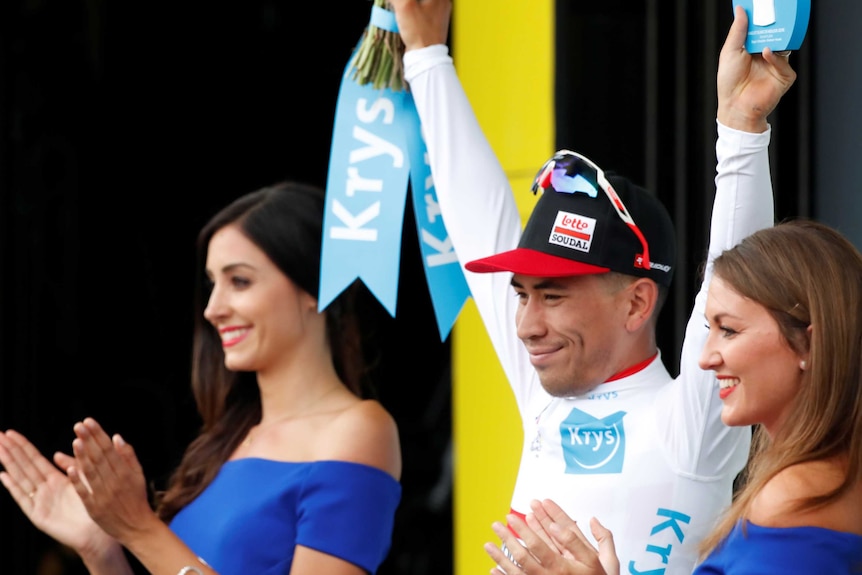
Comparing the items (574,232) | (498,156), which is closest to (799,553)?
(574,232)

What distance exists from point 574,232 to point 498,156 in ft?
4.80

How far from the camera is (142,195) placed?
4.85 metres

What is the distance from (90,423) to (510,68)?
167cm

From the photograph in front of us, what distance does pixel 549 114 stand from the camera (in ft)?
11.7

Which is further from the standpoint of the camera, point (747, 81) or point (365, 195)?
point (365, 195)

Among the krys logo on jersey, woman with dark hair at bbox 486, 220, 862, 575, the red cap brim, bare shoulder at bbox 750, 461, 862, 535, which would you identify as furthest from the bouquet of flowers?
bare shoulder at bbox 750, 461, 862, 535

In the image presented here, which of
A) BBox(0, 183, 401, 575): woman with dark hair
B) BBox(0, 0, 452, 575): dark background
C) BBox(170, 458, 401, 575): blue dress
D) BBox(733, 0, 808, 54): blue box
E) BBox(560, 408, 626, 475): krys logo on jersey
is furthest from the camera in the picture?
BBox(0, 0, 452, 575): dark background

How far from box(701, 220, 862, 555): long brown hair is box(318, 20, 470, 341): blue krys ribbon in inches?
36.8

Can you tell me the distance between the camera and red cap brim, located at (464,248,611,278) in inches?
92.5

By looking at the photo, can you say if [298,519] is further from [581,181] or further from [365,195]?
[581,181]

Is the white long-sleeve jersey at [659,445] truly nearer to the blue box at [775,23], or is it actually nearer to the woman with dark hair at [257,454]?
the blue box at [775,23]

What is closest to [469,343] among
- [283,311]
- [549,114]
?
[549,114]

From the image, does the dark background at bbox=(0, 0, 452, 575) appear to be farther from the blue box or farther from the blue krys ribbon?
the blue box

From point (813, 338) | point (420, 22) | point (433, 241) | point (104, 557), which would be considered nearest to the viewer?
point (813, 338)
